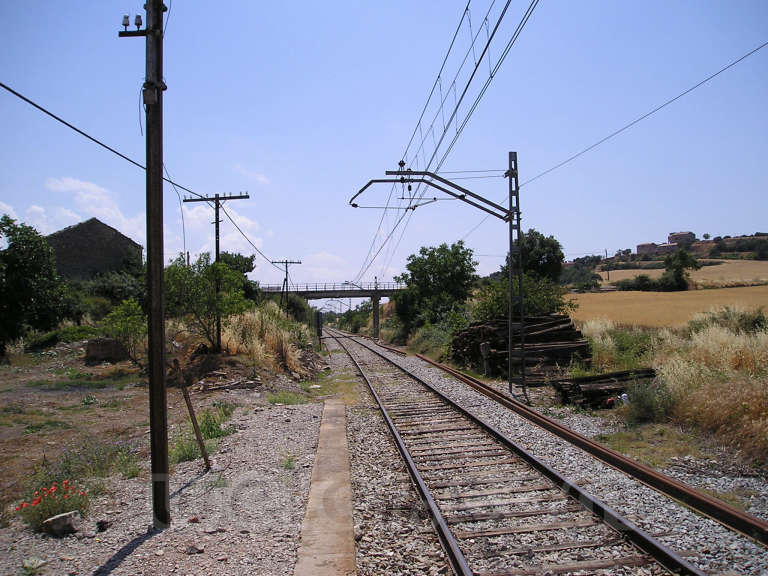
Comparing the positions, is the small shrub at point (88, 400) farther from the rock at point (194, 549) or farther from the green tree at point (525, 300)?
the green tree at point (525, 300)

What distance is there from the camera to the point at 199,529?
5719 mm

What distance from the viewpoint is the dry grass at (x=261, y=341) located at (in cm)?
2083

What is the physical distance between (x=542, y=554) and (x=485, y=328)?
44.2ft

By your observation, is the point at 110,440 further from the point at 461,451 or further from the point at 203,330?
the point at 203,330

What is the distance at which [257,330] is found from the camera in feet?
75.6

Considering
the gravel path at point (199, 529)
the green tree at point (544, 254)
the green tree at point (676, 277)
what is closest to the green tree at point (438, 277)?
the green tree at point (544, 254)

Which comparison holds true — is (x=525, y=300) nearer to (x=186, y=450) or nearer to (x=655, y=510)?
(x=186, y=450)

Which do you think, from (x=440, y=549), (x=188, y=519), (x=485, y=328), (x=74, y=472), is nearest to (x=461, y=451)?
(x=440, y=549)

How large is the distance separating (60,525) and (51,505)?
14.6 inches

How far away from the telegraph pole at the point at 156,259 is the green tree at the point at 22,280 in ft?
82.5

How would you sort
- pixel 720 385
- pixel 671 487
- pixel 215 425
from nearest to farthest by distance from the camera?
pixel 671 487, pixel 720 385, pixel 215 425

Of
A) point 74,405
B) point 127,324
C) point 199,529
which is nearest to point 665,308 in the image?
point 127,324

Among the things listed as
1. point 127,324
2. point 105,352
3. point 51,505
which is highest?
point 127,324

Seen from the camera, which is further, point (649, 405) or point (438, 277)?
point (438, 277)
